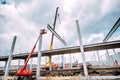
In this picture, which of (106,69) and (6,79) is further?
(6,79)

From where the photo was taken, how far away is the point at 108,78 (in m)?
8.66

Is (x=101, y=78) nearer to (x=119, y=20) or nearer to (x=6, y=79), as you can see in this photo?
(x=119, y=20)

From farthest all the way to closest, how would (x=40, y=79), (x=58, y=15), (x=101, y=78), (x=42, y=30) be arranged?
(x=58, y=15) < (x=42, y=30) < (x=40, y=79) < (x=101, y=78)

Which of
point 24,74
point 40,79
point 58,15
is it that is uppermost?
point 58,15

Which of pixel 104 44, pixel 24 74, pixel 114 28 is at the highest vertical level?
pixel 114 28

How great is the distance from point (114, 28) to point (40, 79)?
10616mm

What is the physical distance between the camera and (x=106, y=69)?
1106cm

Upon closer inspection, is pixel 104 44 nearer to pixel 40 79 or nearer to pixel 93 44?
pixel 93 44

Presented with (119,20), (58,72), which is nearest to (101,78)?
(58,72)

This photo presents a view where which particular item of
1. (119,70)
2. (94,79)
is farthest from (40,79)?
(119,70)

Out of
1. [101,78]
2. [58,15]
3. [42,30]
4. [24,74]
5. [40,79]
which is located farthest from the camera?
[58,15]

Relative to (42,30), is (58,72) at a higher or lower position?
lower

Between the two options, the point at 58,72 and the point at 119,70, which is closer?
the point at 119,70

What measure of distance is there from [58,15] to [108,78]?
25.3 m
